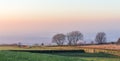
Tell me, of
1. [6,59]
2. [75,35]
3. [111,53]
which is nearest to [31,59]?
[6,59]

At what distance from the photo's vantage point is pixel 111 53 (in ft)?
146

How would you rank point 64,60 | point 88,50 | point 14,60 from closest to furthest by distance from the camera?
point 14,60, point 64,60, point 88,50

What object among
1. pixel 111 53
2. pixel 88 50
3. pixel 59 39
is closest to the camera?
pixel 111 53

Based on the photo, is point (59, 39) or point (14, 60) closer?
point (14, 60)

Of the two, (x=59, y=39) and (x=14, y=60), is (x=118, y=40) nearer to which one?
(x=59, y=39)

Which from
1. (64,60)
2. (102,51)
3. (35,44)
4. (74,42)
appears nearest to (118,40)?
(74,42)

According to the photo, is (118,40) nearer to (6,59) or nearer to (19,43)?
(19,43)

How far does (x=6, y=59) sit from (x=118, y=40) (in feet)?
192

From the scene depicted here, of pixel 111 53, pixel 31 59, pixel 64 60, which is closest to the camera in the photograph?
pixel 31 59

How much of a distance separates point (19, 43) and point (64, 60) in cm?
5730

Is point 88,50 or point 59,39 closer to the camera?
point 88,50

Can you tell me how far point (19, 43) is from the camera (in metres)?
78.4

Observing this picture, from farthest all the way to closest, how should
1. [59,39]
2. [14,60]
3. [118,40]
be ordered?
[59,39]
[118,40]
[14,60]

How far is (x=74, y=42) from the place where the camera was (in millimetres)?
78188
